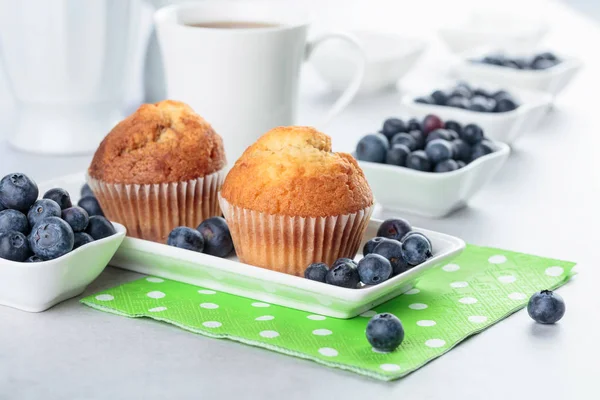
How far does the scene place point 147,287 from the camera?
1.23m

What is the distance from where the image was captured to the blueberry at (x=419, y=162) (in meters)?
1.55

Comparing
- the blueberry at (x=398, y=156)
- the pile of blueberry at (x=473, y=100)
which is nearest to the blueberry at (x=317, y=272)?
the blueberry at (x=398, y=156)

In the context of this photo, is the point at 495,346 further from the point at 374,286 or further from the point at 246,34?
the point at 246,34

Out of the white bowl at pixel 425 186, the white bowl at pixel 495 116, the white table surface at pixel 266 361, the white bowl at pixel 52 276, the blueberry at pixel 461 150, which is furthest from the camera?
the white bowl at pixel 495 116

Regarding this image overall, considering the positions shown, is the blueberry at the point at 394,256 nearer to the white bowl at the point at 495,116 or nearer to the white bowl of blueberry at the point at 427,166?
the white bowl of blueberry at the point at 427,166

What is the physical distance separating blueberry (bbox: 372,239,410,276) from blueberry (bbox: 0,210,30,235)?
0.42 m

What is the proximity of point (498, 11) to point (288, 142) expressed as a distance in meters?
1.75

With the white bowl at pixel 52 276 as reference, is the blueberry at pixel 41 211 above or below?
above

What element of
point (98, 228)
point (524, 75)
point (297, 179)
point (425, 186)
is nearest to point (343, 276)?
point (297, 179)

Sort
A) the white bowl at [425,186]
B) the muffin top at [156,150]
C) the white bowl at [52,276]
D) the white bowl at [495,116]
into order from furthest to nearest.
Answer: the white bowl at [495,116]
the white bowl at [425,186]
the muffin top at [156,150]
the white bowl at [52,276]

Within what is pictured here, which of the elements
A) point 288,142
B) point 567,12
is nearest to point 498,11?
point 567,12

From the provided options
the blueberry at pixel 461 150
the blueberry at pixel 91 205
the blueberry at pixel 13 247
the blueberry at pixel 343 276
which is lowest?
the blueberry at pixel 91 205

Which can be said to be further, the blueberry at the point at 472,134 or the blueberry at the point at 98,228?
the blueberry at the point at 472,134

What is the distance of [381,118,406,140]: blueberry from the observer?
167 centimetres
